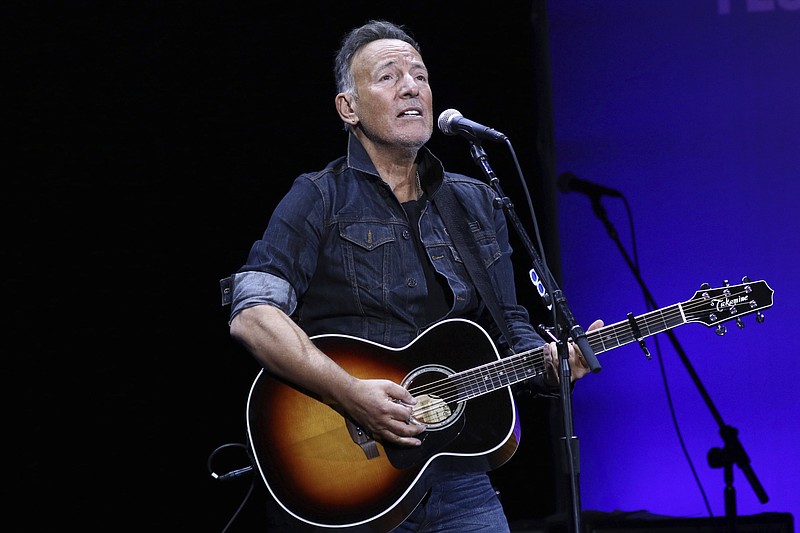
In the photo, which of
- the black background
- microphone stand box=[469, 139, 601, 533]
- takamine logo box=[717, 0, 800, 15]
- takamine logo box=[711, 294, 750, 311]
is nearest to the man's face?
microphone stand box=[469, 139, 601, 533]

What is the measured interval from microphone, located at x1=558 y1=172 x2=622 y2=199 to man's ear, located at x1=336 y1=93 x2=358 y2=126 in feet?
6.70

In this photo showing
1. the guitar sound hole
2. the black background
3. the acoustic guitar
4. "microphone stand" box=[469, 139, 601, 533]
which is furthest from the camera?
the black background

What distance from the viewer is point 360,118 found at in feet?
9.57

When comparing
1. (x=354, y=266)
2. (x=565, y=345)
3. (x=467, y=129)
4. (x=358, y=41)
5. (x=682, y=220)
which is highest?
(x=358, y=41)

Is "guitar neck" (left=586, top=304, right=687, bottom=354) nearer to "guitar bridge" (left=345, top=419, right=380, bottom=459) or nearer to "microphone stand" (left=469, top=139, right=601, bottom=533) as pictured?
"microphone stand" (left=469, top=139, right=601, bottom=533)

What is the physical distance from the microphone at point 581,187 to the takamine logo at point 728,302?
2.04m

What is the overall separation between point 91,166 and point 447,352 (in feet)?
6.72

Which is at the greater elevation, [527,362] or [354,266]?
[354,266]

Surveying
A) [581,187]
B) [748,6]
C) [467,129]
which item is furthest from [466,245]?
[748,6]

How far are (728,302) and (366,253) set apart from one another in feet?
3.54

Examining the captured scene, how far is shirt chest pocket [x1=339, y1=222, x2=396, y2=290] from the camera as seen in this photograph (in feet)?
8.78

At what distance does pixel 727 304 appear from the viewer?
8.86 feet

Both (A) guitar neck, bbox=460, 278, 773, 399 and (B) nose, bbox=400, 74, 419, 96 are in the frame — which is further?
(B) nose, bbox=400, 74, 419, 96

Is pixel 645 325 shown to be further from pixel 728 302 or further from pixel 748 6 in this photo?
pixel 748 6
